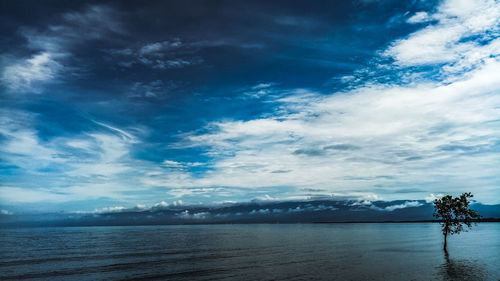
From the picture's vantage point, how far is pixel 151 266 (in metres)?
54.4

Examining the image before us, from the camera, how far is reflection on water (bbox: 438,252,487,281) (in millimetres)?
41375

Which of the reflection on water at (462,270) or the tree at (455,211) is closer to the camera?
the reflection on water at (462,270)

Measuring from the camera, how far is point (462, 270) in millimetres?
46656

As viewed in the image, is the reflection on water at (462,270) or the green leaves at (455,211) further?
the green leaves at (455,211)

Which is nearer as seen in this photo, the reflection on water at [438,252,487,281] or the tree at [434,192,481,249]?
A: the reflection on water at [438,252,487,281]

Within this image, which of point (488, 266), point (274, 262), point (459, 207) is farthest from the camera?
point (459, 207)

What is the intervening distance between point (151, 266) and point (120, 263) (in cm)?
846

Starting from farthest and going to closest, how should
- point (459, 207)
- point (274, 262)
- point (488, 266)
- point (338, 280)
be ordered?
point (459, 207) < point (274, 262) < point (488, 266) < point (338, 280)

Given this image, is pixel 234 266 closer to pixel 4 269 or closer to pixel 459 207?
pixel 4 269

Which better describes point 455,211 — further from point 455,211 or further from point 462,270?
point 462,270

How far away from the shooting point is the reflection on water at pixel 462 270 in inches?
1629

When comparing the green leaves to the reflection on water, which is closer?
the reflection on water

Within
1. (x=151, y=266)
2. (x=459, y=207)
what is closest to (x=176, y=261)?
(x=151, y=266)

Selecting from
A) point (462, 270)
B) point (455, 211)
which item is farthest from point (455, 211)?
point (462, 270)
